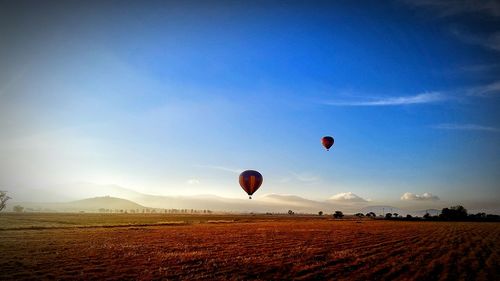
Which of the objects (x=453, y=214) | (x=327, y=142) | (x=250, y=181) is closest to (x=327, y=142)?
(x=327, y=142)

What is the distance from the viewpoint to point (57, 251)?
2812 centimetres

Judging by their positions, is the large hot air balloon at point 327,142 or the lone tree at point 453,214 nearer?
the large hot air balloon at point 327,142

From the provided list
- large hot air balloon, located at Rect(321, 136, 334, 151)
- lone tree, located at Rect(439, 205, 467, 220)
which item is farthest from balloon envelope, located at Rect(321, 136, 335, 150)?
lone tree, located at Rect(439, 205, 467, 220)

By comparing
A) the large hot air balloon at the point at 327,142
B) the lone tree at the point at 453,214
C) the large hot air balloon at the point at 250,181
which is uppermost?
the large hot air balloon at the point at 327,142

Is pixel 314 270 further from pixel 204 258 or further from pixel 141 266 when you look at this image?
pixel 141 266

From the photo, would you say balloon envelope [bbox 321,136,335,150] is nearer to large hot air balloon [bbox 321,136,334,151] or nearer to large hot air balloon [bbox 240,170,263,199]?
large hot air balloon [bbox 321,136,334,151]

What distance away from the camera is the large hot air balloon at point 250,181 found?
183 ft

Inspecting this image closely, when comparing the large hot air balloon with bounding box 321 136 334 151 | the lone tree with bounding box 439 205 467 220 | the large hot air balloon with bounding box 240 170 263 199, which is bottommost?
the lone tree with bounding box 439 205 467 220

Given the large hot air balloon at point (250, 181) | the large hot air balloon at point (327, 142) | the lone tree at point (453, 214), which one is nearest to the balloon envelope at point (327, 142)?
the large hot air balloon at point (327, 142)

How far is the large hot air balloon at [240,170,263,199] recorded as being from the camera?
55656 mm

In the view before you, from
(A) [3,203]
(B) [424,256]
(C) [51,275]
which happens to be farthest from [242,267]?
(A) [3,203]

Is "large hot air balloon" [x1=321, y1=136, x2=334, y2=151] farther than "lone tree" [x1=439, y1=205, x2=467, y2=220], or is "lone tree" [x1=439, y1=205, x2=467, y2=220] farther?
"lone tree" [x1=439, y1=205, x2=467, y2=220]

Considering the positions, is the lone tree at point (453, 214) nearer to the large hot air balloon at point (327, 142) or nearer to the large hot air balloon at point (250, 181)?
the large hot air balloon at point (327, 142)

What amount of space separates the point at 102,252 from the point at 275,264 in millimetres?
16205
